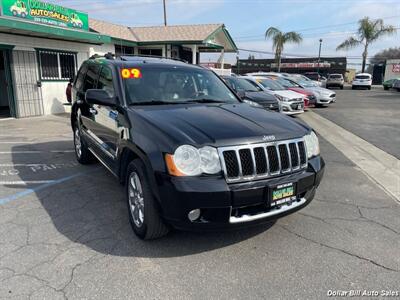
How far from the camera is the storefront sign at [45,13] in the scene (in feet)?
36.2

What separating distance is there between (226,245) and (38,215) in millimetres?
2343

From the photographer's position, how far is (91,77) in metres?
5.25

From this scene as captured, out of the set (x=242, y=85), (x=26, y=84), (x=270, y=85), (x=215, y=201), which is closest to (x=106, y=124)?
(x=215, y=201)

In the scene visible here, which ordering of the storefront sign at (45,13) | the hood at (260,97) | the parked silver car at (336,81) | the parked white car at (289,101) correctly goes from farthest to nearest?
the parked silver car at (336,81), the parked white car at (289,101), the storefront sign at (45,13), the hood at (260,97)

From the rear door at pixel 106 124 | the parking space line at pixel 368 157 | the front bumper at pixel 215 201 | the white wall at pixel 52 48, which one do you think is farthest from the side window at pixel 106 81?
the white wall at pixel 52 48

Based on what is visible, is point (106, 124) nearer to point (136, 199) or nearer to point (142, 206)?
point (136, 199)

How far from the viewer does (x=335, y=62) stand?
5694 cm

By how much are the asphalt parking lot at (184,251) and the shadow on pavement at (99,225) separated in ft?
0.04

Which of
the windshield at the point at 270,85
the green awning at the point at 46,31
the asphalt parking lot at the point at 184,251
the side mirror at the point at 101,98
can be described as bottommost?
the asphalt parking lot at the point at 184,251

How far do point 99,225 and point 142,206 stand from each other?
31.3 inches

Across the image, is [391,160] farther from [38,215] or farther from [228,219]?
[38,215]

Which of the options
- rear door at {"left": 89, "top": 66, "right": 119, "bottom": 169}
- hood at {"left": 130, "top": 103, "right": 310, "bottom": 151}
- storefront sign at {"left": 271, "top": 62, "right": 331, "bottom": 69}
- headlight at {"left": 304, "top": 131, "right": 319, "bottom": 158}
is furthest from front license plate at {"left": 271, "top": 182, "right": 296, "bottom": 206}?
storefront sign at {"left": 271, "top": 62, "right": 331, "bottom": 69}

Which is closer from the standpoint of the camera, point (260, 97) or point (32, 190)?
point (32, 190)

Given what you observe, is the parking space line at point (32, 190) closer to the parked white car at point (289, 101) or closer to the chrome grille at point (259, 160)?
the chrome grille at point (259, 160)
